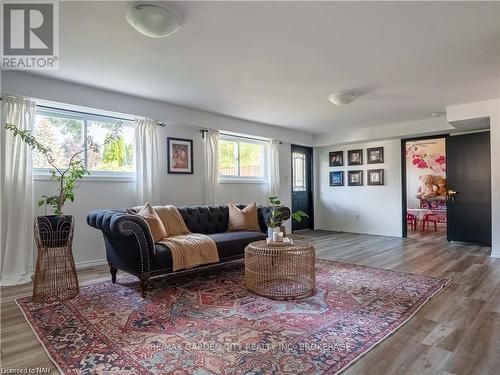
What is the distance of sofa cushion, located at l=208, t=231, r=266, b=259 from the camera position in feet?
11.6

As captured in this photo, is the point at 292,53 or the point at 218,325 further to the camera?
the point at 292,53

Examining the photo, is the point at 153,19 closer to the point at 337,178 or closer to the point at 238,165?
the point at 238,165

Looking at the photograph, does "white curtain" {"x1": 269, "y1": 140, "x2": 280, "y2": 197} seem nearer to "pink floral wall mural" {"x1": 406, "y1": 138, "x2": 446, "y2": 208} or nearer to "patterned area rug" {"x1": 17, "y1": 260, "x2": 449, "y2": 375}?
"patterned area rug" {"x1": 17, "y1": 260, "x2": 449, "y2": 375}

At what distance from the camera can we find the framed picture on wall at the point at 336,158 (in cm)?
746

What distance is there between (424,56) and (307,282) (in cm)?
258

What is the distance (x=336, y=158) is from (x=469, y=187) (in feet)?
9.41

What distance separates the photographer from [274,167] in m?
6.68

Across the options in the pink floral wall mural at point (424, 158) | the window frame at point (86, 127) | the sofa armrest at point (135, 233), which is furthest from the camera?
the pink floral wall mural at point (424, 158)

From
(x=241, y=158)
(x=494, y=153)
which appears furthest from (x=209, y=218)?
(x=494, y=153)

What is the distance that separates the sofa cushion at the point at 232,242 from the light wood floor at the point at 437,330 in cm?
151

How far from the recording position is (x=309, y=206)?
7.89 metres

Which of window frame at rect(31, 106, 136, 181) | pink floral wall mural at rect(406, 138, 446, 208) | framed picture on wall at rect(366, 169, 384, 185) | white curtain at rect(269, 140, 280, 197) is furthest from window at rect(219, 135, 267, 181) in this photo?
pink floral wall mural at rect(406, 138, 446, 208)

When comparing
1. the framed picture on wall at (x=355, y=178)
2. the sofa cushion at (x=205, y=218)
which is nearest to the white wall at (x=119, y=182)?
the sofa cushion at (x=205, y=218)

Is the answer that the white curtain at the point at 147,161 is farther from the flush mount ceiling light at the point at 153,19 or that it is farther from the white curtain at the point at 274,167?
the white curtain at the point at 274,167
